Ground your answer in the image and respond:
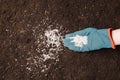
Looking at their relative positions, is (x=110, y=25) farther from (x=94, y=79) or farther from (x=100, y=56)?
(x=94, y=79)

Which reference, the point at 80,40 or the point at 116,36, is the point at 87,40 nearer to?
the point at 80,40

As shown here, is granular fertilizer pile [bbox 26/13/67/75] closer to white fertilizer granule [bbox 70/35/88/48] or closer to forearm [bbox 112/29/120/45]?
white fertilizer granule [bbox 70/35/88/48]

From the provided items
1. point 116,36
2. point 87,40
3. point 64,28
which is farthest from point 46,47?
point 116,36

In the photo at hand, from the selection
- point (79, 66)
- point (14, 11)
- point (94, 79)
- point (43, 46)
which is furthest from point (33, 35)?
point (94, 79)

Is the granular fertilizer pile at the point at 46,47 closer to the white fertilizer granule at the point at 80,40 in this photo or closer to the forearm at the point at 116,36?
the white fertilizer granule at the point at 80,40

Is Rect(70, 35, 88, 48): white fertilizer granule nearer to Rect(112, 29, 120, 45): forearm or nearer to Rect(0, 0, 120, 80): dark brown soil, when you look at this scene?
Rect(0, 0, 120, 80): dark brown soil

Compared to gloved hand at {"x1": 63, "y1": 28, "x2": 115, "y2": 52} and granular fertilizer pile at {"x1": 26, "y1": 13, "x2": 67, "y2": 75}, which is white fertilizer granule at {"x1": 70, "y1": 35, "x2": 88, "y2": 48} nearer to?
gloved hand at {"x1": 63, "y1": 28, "x2": 115, "y2": 52}

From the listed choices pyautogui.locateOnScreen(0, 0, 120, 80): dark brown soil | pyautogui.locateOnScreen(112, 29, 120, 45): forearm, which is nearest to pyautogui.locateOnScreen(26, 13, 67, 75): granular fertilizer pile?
pyautogui.locateOnScreen(0, 0, 120, 80): dark brown soil
